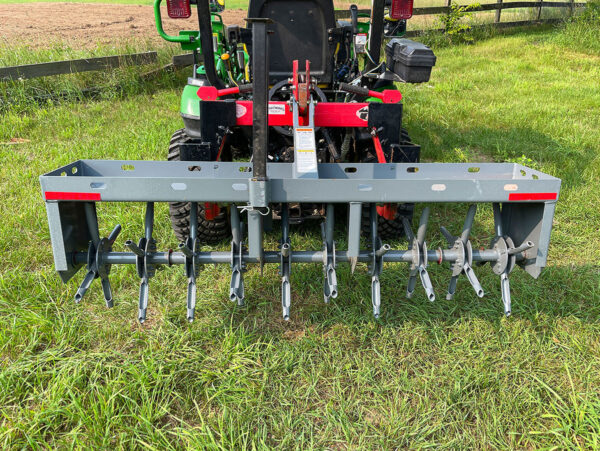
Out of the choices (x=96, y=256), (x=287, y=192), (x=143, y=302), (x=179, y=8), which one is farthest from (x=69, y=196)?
(x=179, y=8)

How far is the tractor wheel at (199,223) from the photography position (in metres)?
2.96

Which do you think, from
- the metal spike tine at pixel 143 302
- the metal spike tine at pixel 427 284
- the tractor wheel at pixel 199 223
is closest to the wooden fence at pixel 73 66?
the tractor wheel at pixel 199 223

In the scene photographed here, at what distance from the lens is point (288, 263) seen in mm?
2107

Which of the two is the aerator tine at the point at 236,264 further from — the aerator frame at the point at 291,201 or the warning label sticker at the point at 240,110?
the warning label sticker at the point at 240,110

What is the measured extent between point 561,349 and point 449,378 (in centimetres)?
68

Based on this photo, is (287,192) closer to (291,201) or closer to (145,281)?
(291,201)

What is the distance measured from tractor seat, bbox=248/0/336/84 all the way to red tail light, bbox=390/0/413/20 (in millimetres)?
417

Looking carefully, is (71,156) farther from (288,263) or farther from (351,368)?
(351,368)

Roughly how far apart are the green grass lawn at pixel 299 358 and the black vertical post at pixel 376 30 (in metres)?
1.31

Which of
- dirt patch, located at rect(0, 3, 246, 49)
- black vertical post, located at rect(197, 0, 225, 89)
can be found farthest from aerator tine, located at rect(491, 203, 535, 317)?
dirt patch, located at rect(0, 3, 246, 49)

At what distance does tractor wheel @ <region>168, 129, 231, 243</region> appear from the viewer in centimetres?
296

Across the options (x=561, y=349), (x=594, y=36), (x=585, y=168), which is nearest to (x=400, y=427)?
(x=561, y=349)

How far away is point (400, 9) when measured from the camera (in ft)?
9.96

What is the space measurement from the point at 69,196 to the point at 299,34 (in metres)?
2.07
